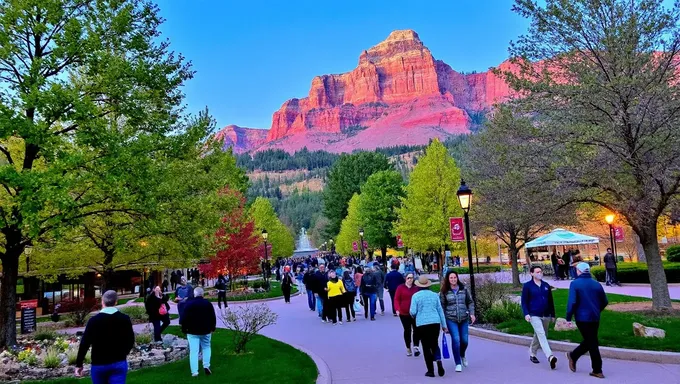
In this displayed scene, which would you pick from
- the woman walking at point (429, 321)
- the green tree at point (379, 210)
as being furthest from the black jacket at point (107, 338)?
the green tree at point (379, 210)

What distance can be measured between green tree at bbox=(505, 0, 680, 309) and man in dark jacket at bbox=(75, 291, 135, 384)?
411 inches

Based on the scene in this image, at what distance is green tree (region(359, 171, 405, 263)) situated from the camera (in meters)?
50.4

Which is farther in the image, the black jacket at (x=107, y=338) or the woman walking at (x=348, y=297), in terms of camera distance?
the woman walking at (x=348, y=297)

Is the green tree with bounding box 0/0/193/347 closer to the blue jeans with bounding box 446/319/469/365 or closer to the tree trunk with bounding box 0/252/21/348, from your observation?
the tree trunk with bounding box 0/252/21/348

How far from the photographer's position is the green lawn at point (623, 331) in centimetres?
896

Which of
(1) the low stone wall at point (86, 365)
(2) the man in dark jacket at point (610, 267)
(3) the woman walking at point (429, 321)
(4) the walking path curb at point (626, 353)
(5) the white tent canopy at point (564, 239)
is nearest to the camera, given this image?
(3) the woman walking at point (429, 321)

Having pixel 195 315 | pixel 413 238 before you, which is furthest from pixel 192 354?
pixel 413 238

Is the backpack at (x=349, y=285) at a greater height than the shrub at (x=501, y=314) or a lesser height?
greater

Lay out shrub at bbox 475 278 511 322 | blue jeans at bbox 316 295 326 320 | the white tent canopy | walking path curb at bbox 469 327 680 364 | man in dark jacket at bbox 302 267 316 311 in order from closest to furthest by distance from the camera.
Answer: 1. walking path curb at bbox 469 327 680 364
2. shrub at bbox 475 278 511 322
3. blue jeans at bbox 316 295 326 320
4. man in dark jacket at bbox 302 267 316 311
5. the white tent canopy

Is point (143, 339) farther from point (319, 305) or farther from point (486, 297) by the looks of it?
point (486, 297)

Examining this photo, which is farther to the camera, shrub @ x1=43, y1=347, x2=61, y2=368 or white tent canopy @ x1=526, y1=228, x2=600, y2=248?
white tent canopy @ x1=526, y1=228, x2=600, y2=248

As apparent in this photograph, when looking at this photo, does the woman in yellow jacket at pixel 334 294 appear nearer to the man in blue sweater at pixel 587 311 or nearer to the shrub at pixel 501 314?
the shrub at pixel 501 314

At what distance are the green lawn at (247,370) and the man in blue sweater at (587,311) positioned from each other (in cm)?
431

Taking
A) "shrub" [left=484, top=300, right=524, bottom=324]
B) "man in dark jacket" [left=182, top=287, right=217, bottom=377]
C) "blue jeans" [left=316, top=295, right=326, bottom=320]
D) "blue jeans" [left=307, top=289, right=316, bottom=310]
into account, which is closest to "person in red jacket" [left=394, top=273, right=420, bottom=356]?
"man in dark jacket" [left=182, top=287, right=217, bottom=377]
